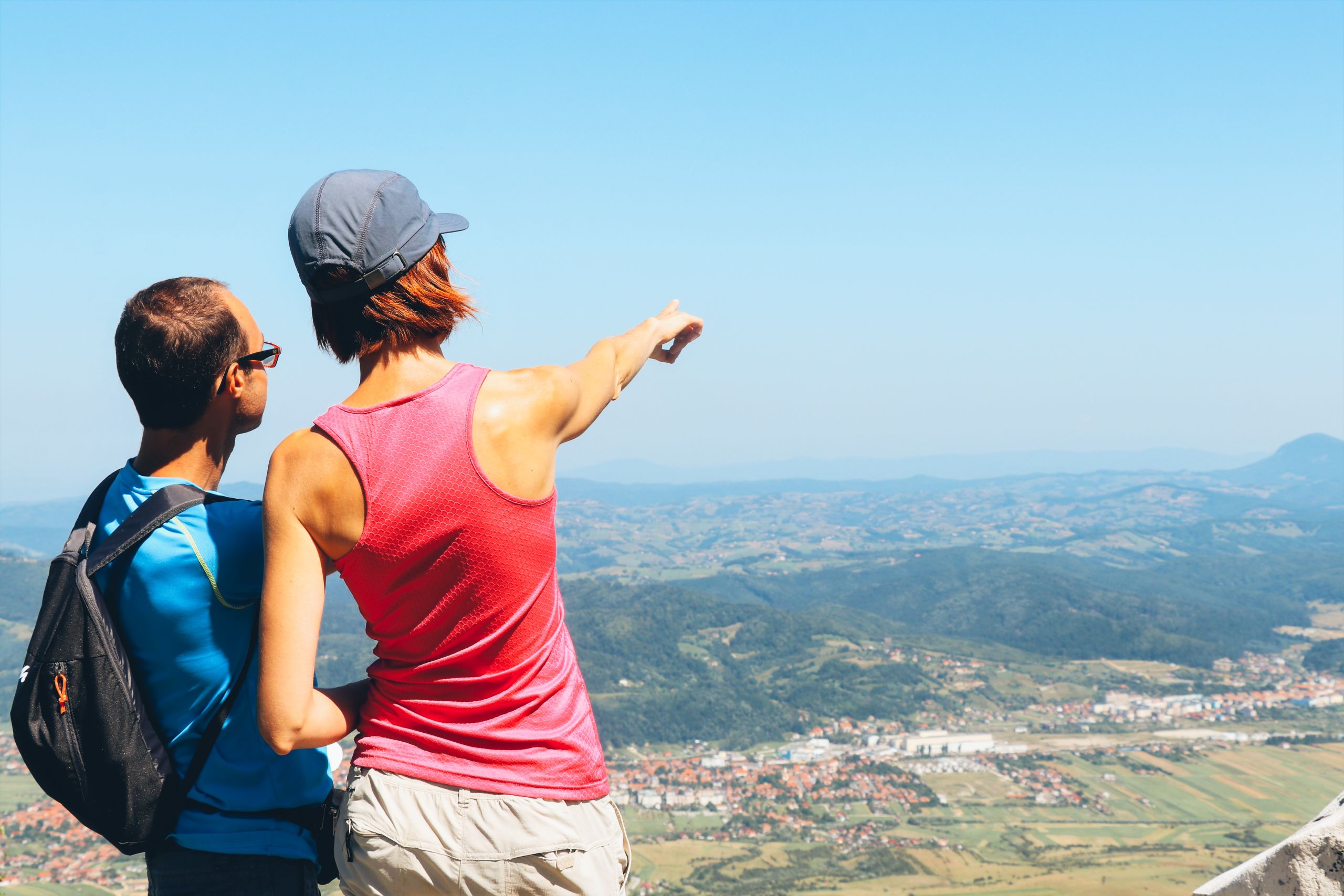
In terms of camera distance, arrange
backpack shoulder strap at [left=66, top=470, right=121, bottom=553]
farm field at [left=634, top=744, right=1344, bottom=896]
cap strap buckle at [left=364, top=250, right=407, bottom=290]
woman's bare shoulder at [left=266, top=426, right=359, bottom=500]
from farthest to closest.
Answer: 1. farm field at [left=634, top=744, right=1344, bottom=896]
2. backpack shoulder strap at [left=66, top=470, right=121, bottom=553]
3. cap strap buckle at [left=364, top=250, right=407, bottom=290]
4. woman's bare shoulder at [left=266, top=426, right=359, bottom=500]

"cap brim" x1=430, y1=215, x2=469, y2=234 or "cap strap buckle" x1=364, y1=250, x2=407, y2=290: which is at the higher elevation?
"cap brim" x1=430, y1=215, x2=469, y2=234

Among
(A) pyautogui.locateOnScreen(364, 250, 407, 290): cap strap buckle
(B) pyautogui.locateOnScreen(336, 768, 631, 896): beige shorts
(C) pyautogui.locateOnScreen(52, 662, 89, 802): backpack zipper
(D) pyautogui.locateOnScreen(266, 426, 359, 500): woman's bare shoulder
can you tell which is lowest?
(B) pyautogui.locateOnScreen(336, 768, 631, 896): beige shorts

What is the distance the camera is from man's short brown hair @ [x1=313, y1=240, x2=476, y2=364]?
1.78 meters

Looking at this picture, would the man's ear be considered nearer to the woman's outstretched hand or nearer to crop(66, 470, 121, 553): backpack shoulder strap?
crop(66, 470, 121, 553): backpack shoulder strap

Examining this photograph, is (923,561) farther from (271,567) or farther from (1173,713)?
(271,567)

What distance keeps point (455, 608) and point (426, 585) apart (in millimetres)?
65

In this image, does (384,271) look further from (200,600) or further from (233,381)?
(200,600)

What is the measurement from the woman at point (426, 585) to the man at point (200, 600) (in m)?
0.25

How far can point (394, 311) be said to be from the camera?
5.84 feet

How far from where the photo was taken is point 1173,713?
255ft

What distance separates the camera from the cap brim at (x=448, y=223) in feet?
6.02

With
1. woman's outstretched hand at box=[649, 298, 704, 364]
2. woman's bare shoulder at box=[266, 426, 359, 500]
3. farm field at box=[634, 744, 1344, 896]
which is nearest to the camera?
woman's bare shoulder at box=[266, 426, 359, 500]

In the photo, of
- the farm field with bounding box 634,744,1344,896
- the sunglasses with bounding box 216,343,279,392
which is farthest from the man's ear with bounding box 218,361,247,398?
the farm field with bounding box 634,744,1344,896

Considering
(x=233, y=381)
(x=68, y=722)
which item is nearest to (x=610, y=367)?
(x=233, y=381)
